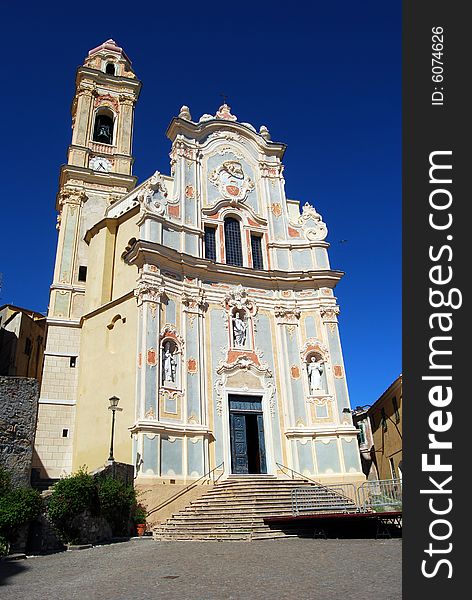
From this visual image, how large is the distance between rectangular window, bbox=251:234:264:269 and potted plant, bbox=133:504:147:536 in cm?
1389

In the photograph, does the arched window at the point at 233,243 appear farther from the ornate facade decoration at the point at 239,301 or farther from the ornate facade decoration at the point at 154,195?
the ornate facade decoration at the point at 154,195

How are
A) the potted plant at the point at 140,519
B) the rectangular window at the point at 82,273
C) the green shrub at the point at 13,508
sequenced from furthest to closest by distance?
the rectangular window at the point at 82,273 → the potted plant at the point at 140,519 → the green shrub at the point at 13,508

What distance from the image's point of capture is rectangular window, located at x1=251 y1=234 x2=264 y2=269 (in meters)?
27.3

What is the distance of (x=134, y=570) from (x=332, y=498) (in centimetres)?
1207

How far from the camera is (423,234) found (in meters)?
6.08

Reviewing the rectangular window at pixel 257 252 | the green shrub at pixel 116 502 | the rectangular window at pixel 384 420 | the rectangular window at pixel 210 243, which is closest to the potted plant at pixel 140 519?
the green shrub at pixel 116 502

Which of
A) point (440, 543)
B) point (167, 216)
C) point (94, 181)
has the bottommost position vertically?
point (440, 543)

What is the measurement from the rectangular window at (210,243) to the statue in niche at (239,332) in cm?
353

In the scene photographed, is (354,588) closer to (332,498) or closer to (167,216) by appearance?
(332,498)

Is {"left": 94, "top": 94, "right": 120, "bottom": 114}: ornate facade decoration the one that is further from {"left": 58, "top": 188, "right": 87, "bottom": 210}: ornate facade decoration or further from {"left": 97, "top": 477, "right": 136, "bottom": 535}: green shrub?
{"left": 97, "top": 477, "right": 136, "bottom": 535}: green shrub

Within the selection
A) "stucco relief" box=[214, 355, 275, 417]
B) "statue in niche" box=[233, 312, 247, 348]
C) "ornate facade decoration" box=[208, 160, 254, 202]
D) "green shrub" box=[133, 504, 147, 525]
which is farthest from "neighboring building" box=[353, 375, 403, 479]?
"green shrub" box=[133, 504, 147, 525]

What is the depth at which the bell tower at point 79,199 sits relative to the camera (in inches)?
947

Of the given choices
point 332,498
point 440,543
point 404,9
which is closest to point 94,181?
point 332,498

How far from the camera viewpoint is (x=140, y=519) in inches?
677
